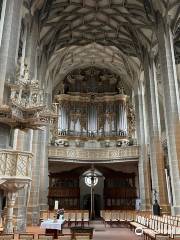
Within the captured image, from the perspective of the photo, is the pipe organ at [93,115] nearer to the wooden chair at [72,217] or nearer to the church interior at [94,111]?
the church interior at [94,111]

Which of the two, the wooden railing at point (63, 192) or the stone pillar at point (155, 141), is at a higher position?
the stone pillar at point (155, 141)

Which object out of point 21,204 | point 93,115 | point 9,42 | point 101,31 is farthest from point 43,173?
point 101,31

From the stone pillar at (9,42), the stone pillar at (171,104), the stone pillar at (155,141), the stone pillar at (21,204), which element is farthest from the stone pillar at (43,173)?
the stone pillar at (171,104)

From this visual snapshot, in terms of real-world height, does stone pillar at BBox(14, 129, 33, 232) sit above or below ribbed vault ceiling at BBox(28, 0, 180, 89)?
below

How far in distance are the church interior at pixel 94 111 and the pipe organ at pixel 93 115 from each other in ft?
0.34

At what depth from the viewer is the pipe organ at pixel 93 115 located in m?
26.2

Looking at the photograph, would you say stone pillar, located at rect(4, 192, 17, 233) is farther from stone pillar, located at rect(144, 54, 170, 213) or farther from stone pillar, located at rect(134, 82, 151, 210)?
stone pillar, located at rect(134, 82, 151, 210)

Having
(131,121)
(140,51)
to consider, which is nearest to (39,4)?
(140,51)

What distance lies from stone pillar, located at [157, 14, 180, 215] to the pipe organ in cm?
967

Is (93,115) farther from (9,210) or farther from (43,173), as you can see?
(9,210)

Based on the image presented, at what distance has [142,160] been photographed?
23625 mm

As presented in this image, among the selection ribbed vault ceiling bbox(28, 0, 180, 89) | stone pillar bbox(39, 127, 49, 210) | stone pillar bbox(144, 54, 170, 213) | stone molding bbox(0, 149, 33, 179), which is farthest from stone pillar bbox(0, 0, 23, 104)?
stone pillar bbox(144, 54, 170, 213)

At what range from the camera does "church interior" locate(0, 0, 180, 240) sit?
43.3 feet

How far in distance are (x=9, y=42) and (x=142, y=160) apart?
51.4 ft
